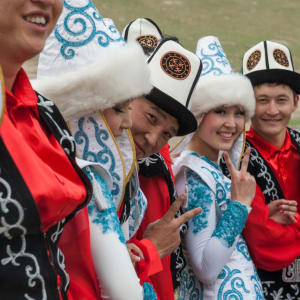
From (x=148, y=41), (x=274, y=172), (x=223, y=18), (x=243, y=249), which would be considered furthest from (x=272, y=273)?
(x=223, y=18)

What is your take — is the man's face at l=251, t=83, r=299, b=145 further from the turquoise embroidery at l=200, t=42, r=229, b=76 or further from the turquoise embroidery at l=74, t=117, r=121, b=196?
the turquoise embroidery at l=74, t=117, r=121, b=196

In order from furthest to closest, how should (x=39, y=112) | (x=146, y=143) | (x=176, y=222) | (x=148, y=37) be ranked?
(x=148, y=37) < (x=146, y=143) < (x=176, y=222) < (x=39, y=112)

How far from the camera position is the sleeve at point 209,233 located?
220 centimetres

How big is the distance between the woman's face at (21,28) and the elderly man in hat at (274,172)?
1532 millimetres

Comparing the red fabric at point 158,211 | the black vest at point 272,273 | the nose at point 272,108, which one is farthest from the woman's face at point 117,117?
the nose at point 272,108

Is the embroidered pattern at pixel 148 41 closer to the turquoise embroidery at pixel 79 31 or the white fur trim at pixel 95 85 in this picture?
the turquoise embroidery at pixel 79 31

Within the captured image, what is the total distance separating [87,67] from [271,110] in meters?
1.38

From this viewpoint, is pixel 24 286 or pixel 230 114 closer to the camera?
pixel 24 286

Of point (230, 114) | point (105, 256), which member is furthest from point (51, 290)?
point (230, 114)

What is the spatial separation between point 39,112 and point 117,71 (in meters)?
0.36

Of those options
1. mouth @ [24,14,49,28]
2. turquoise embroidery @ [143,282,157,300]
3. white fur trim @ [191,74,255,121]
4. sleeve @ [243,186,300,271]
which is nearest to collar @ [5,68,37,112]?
mouth @ [24,14,49,28]

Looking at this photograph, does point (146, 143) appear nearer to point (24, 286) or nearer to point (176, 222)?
point (176, 222)

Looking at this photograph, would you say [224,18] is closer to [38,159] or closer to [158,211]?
[158,211]

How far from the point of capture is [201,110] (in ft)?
8.13
